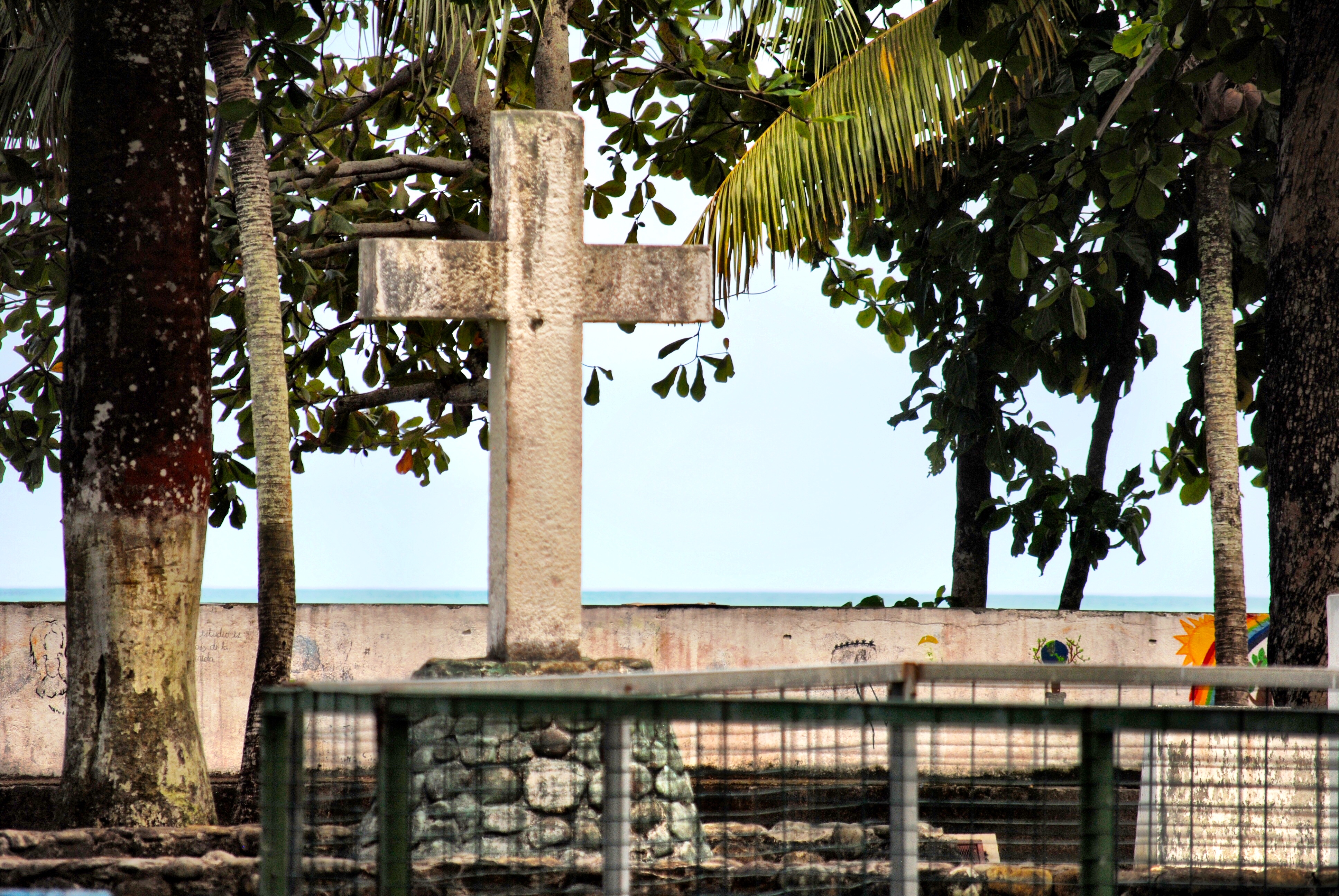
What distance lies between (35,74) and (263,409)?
10.1 feet

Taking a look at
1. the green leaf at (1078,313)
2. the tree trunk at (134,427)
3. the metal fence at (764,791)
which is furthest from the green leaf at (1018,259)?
the tree trunk at (134,427)

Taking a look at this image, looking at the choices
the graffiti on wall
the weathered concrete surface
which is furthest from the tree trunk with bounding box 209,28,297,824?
the graffiti on wall

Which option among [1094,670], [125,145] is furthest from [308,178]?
[1094,670]

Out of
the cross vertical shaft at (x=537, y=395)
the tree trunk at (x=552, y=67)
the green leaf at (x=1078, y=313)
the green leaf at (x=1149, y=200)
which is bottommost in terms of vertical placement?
the cross vertical shaft at (x=537, y=395)

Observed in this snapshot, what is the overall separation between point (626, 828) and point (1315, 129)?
526cm

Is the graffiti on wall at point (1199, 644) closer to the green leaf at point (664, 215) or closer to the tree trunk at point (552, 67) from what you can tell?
the green leaf at point (664, 215)

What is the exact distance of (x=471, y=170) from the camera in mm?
10594

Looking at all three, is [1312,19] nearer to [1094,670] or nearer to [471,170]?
[1094,670]

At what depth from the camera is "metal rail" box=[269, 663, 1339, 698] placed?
13.0ft

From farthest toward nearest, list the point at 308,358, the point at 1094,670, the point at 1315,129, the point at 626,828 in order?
the point at 308,358 → the point at 1315,129 → the point at 1094,670 → the point at 626,828

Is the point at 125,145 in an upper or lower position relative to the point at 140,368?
upper

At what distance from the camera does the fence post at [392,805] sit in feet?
9.25

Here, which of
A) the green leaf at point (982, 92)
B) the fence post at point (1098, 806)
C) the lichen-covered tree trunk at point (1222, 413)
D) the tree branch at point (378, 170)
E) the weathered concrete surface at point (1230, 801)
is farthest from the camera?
the tree branch at point (378, 170)

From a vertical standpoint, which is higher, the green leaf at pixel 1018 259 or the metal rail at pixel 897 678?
the green leaf at pixel 1018 259
